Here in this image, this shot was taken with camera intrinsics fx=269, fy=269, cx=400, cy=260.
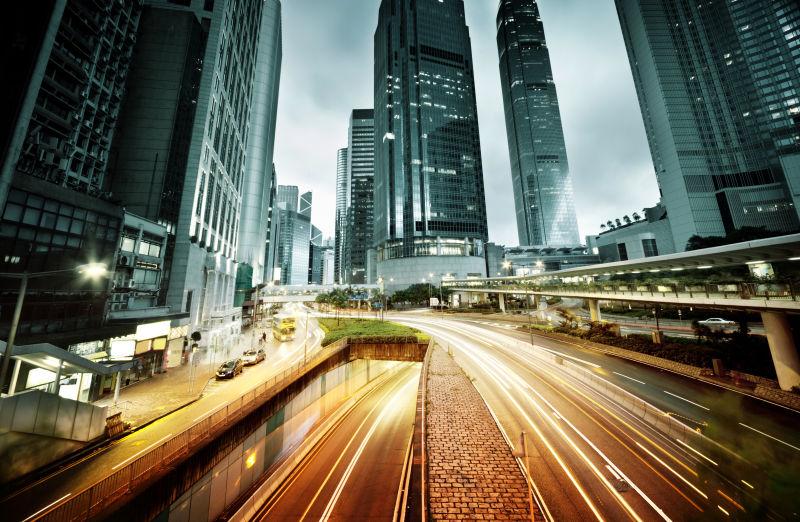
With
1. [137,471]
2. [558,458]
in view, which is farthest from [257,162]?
[558,458]

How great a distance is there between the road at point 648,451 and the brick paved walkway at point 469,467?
1.30 m

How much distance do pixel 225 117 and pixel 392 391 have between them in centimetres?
5756

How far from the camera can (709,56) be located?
92062 millimetres

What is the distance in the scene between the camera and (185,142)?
129 ft

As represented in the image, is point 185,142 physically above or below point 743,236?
above

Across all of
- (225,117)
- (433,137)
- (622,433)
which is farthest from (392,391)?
(433,137)

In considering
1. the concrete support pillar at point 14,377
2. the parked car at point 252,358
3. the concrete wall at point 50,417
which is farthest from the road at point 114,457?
the concrete support pillar at point 14,377

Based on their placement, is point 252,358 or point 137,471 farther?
point 252,358

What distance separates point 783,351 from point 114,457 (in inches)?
1622

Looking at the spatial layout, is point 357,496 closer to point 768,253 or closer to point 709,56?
point 768,253

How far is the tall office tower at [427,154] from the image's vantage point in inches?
4099

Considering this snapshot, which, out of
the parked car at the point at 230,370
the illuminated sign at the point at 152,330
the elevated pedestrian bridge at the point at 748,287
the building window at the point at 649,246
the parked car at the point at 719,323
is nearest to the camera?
the elevated pedestrian bridge at the point at 748,287

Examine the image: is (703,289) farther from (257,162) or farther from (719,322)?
(257,162)

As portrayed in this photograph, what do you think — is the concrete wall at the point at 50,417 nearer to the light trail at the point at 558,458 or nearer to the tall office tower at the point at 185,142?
the tall office tower at the point at 185,142
